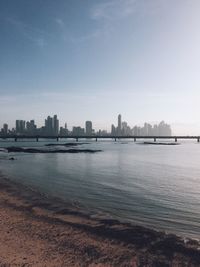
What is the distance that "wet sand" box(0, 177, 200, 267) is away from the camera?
44.3 ft

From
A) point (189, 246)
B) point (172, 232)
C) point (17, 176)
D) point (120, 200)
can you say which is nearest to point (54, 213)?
point (120, 200)

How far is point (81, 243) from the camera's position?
1585cm

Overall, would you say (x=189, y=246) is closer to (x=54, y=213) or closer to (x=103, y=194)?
(x=54, y=213)

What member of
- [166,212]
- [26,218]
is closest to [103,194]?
[166,212]

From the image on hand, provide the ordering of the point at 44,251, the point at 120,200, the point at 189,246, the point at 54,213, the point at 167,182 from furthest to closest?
1. the point at 167,182
2. the point at 120,200
3. the point at 54,213
4. the point at 189,246
5. the point at 44,251

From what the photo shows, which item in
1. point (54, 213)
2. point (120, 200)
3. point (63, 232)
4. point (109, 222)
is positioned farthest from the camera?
point (120, 200)

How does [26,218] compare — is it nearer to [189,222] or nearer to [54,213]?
[54,213]

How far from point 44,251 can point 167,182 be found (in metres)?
26.8

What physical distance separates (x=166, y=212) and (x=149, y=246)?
312 inches

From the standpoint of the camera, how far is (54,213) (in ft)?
73.8

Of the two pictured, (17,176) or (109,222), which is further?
(17,176)

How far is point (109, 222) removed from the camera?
2005cm

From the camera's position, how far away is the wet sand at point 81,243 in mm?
13508

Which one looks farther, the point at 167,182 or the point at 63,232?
the point at 167,182
